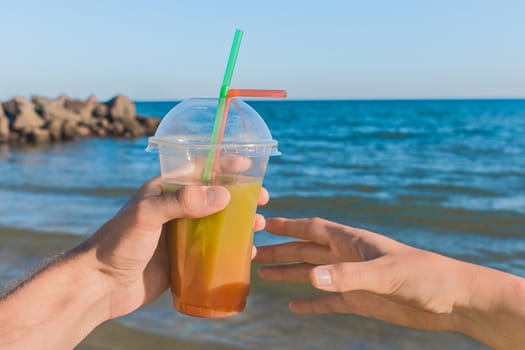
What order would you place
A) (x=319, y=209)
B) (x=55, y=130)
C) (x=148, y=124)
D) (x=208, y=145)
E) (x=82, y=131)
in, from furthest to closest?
(x=148, y=124)
(x=82, y=131)
(x=55, y=130)
(x=319, y=209)
(x=208, y=145)

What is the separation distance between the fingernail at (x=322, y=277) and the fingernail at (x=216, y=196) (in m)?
0.46

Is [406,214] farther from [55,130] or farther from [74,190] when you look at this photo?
[55,130]

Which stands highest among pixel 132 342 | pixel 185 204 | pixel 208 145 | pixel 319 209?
pixel 208 145

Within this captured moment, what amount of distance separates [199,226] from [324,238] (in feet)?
1.96

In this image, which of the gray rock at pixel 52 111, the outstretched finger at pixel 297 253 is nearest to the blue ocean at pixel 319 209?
the outstretched finger at pixel 297 253

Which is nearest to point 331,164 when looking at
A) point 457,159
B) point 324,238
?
point 457,159

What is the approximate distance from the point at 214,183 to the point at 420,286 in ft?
2.76

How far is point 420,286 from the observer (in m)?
1.86

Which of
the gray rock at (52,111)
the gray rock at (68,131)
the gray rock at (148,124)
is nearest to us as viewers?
the gray rock at (68,131)

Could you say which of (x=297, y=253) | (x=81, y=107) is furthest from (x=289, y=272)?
(x=81, y=107)

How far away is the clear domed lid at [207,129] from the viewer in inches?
80.0

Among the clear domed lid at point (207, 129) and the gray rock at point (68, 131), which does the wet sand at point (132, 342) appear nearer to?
the clear domed lid at point (207, 129)

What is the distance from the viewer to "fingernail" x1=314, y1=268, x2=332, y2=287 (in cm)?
162

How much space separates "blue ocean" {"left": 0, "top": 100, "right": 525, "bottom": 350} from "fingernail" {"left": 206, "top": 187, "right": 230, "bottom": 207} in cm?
234
